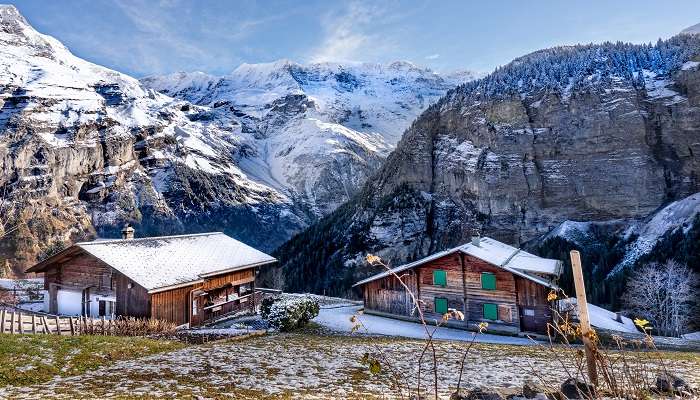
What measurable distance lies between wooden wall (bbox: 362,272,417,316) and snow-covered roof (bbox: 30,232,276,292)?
9457 millimetres

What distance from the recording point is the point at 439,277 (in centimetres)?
3591

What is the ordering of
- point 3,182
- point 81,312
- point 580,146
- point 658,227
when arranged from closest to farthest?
point 81,312 < point 658,227 < point 580,146 < point 3,182

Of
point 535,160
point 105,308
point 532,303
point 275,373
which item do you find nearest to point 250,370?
point 275,373

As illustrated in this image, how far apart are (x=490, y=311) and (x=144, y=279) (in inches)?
990

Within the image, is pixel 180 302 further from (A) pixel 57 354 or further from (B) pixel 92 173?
(B) pixel 92 173

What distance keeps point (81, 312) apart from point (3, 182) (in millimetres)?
138547

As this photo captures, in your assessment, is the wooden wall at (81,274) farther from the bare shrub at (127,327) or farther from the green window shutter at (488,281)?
the green window shutter at (488,281)

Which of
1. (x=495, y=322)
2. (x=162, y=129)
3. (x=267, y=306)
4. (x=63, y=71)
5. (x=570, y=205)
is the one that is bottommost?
(x=495, y=322)

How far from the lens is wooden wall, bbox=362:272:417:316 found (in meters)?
36.7

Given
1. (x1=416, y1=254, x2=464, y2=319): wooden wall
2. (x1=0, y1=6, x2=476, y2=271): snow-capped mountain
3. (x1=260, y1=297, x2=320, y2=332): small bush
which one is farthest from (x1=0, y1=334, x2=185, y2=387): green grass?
(x1=0, y1=6, x2=476, y2=271): snow-capped mountain

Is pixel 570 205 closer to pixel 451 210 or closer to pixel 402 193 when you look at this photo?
pixel 451 210

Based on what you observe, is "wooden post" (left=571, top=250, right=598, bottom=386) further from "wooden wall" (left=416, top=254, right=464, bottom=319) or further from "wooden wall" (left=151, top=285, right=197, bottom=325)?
"wooden wall" (left=416, top=254, right=464, bottom=319)

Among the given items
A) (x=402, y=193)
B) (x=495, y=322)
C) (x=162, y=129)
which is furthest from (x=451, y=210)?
(x=162, y=129)

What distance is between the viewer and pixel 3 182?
13388 centimetres
